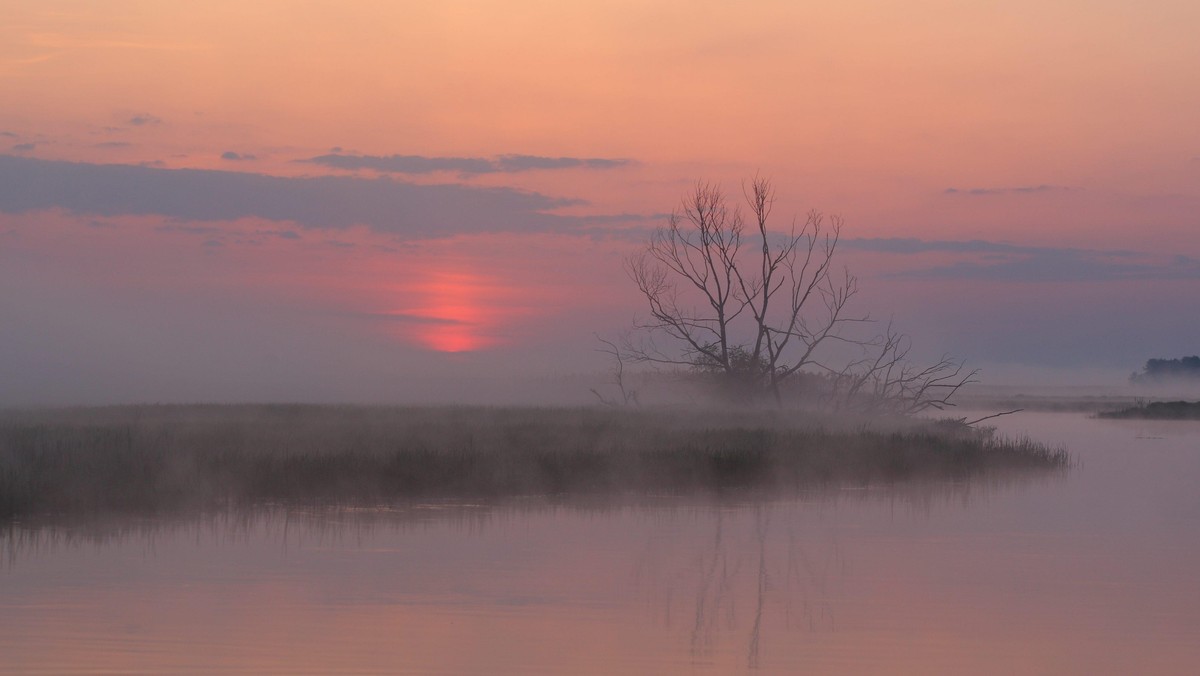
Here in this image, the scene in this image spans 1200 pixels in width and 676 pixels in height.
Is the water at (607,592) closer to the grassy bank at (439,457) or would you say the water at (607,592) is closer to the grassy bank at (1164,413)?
the grassy bank at (439,457)

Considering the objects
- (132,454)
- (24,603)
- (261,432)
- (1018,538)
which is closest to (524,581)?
(24,603)

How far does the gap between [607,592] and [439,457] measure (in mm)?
8685

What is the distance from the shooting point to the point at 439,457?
19.9 metres

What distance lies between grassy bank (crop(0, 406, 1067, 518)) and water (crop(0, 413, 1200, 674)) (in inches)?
58.5

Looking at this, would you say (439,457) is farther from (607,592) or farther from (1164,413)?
(1164,413)

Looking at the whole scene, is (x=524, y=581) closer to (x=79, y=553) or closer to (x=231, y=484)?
(x=79, y=553)

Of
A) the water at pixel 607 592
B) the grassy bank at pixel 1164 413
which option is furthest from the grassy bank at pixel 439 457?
the grassy bank at pixel 1164 413

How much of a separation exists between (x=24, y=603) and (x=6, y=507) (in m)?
5.11

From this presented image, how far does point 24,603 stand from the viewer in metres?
10.3

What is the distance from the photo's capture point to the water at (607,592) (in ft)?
29.8

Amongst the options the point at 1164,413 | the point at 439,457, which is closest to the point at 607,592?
the point at 439,457

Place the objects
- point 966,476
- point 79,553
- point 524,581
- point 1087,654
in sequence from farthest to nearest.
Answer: point 966,476, point 79,553, point 524,581, point 1087,654

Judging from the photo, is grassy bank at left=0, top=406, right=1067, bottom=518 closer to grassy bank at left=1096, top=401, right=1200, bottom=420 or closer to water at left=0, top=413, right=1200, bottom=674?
water at left=0, top=413, right=1200, bottom=674

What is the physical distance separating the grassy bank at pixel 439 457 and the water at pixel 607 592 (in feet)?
4.87
